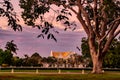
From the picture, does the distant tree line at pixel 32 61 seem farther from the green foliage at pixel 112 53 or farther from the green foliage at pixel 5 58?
the green foliage at pixel 112 53

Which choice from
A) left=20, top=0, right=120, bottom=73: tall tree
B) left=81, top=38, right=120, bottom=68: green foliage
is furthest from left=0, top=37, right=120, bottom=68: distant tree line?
left=20, top=0, right=120, bottom=73: tall tree

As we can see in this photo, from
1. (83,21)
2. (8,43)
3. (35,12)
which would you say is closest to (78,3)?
(83,21)

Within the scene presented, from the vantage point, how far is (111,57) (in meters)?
103

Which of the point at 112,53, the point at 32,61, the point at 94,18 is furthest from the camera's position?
the point at 32,61

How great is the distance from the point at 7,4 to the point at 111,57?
307 feet

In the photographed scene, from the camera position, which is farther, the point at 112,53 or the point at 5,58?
the point at 5,58

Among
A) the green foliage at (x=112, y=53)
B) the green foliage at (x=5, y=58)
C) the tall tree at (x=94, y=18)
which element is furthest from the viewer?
the green foliage at (x=5, y=58)

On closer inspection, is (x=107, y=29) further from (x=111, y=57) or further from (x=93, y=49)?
(x=111, y=57)

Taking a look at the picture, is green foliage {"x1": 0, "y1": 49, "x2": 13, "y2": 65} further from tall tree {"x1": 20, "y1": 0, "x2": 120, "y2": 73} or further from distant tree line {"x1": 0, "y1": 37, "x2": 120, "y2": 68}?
tall tree {"x1": 20, "y1": 0, "x2": 120, "y2": 73}

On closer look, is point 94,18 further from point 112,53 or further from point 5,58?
point 5,58

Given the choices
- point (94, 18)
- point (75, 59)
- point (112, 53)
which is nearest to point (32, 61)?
point (75, 59)

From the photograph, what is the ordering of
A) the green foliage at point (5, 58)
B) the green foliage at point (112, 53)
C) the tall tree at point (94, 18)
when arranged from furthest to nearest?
the green foliage at point (5, 58)
the green foliage at point (112, 53)
the tall tree at point (94, 18)

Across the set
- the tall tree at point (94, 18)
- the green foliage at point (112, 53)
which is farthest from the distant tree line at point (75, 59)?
the tall tree at point (94, 18)

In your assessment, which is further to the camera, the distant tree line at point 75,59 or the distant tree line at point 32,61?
the distant tree line at point 32,61
